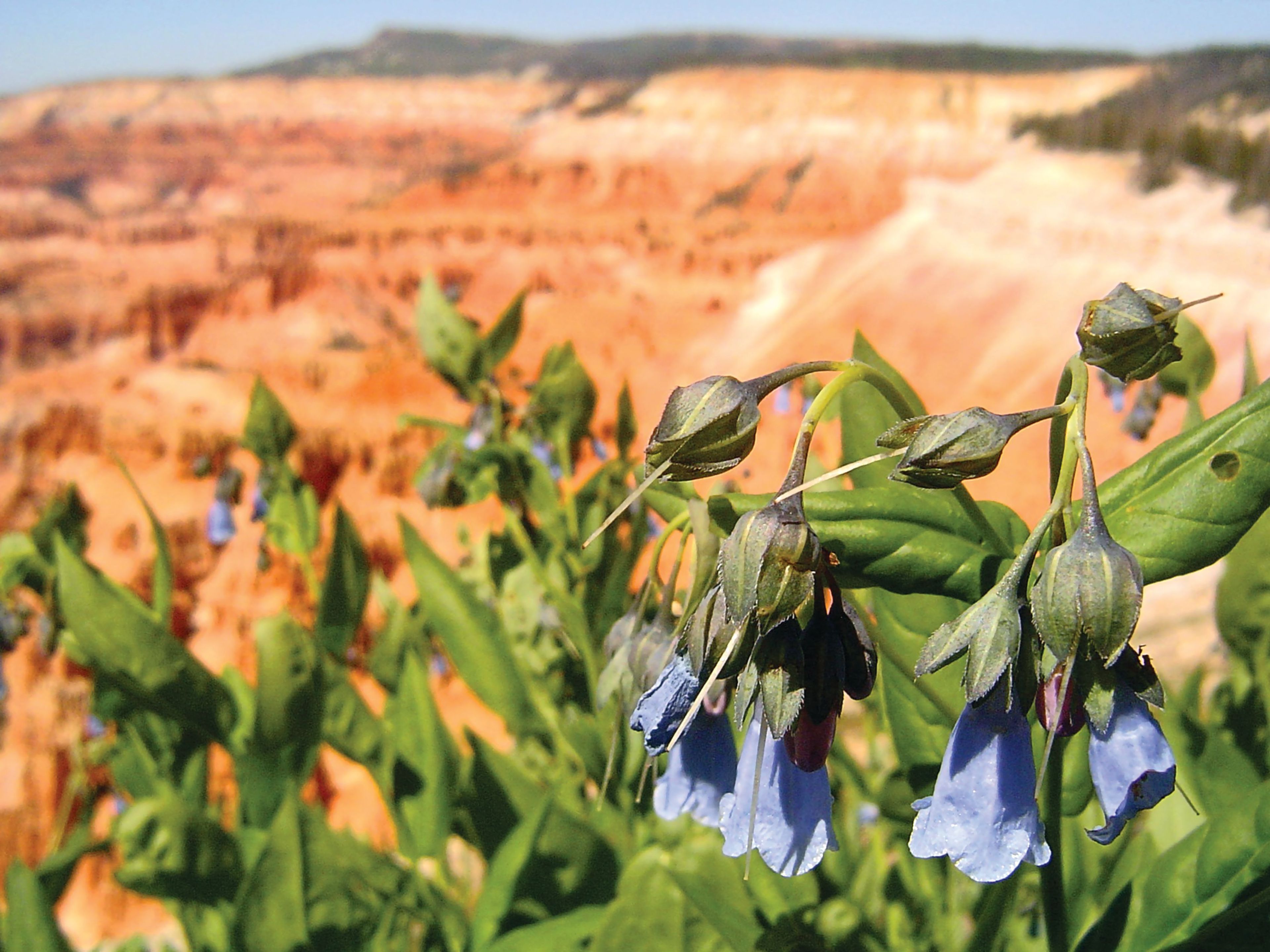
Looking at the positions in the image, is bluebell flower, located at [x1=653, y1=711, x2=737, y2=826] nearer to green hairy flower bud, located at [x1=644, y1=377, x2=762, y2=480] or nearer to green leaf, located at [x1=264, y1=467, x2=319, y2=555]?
green hairy flower bud, located at [x1=644, y1=377, x2=762, y2=480]

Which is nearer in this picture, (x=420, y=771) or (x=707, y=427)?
(x=707, y=427)

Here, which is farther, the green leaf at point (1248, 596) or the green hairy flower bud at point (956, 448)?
the green leaf at point (1248, 596)

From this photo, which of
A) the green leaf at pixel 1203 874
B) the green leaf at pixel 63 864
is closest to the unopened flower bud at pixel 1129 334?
the green leaf at pixel 1203 874

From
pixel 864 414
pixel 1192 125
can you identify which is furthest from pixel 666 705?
pixel 1192 125

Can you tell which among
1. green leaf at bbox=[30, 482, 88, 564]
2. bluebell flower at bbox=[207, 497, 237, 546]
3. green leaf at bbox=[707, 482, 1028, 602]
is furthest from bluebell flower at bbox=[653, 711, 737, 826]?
bluebell flower at bbox=[207, 497, 237, 546]

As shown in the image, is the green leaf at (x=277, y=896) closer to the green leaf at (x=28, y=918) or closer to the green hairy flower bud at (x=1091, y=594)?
the green leaf at (x=28, y=918)

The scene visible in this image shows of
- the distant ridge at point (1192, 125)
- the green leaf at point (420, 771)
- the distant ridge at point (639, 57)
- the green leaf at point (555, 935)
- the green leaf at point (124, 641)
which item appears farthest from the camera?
the distant ridge at point (639, 57)

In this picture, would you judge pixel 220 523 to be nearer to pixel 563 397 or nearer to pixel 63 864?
pixel 63 864
